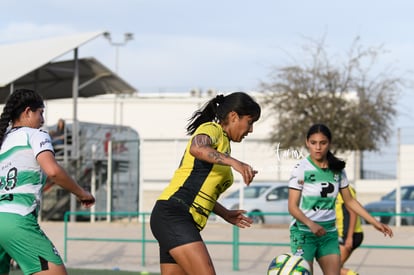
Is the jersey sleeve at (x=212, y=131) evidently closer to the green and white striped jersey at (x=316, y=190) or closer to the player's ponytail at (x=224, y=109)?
the player's ponytail at (x=224, y=109)

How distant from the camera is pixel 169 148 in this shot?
24188 mm

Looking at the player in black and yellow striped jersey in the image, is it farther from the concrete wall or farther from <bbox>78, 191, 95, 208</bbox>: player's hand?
the concrete wall

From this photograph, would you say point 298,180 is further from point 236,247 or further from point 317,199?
point 236,247

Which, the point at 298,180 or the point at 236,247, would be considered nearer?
the point at 298,180

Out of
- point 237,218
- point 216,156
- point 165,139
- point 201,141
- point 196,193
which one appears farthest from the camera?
point 165,139

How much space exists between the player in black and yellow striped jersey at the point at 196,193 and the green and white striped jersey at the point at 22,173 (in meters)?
0.84

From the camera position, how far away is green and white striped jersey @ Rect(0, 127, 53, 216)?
6289mm

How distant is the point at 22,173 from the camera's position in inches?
249

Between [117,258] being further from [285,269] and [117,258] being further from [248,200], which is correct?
[285,269]

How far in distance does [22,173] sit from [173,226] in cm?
108

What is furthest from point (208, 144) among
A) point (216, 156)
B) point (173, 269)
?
point (173, 269)

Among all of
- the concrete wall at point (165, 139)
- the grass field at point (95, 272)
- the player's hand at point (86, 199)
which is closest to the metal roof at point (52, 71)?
the concrete wall at point (165, 139)

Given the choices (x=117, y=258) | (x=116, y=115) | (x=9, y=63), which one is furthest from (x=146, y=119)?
(x=117, y=258)

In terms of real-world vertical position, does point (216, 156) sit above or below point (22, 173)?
above
